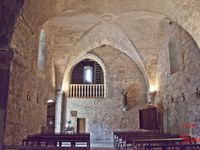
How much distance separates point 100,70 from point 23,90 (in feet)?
34.6

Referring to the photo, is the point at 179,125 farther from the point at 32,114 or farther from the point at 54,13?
the point at 54,13

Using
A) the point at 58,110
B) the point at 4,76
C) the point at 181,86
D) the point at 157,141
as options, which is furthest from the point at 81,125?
the point at 4,76

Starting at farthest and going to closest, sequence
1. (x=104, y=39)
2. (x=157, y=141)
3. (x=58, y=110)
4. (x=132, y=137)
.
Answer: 1. (x=58, y=110)
2. (x=104, y=39)
3. (x=132, y=137)
4. (x=157, y=141)

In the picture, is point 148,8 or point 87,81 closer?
point 148,8

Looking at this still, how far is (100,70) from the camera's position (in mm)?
17219

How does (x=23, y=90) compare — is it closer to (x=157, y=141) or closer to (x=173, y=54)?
(x=157, y=141)

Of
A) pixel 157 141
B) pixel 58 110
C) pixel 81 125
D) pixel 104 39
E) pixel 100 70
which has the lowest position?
pixel 81 125

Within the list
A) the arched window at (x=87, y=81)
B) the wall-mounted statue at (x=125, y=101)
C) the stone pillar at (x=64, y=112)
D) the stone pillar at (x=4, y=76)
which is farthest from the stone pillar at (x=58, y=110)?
the stone pillar at (x=4, y=76)

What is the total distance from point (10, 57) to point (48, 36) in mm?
5596

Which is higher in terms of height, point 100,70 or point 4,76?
point 100,70

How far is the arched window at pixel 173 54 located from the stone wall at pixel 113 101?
15.2 ft

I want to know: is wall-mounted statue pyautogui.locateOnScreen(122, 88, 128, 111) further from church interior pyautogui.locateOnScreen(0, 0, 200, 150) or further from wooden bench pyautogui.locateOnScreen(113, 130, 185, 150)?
wooden bench pyautogui.locateOnScreen(113, 130, 185, 150)

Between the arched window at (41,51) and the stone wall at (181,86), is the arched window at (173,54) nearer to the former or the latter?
the stone wall at (181,86)

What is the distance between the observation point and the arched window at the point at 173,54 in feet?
33.3
